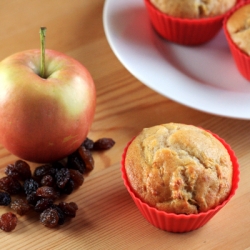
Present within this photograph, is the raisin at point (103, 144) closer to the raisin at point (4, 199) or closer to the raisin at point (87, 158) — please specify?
the raisin at point (87, 158)

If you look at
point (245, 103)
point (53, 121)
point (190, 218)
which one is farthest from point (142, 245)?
point (245, 103)

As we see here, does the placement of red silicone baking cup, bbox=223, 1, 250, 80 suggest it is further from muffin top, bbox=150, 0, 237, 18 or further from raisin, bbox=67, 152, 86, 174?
raisin, bbox=67, 152, 86, 174

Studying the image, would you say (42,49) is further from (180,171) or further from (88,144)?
(180,171)

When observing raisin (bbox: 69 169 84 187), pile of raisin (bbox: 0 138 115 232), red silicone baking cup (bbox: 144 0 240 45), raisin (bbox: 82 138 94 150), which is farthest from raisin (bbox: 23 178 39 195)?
red silicone baking cup (bbox: 144 0 240 45)

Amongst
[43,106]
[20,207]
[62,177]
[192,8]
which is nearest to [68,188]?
[62,177]

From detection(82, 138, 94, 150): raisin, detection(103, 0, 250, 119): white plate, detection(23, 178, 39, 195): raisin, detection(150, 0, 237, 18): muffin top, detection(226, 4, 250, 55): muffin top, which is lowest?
detection(23, 178, 39, 195): raisin

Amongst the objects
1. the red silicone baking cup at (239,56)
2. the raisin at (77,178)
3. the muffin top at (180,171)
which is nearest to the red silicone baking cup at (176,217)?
the muffin top at (180,171)
